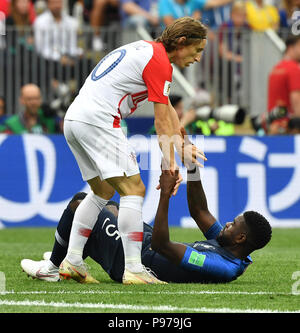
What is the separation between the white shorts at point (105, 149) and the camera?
7.00 m

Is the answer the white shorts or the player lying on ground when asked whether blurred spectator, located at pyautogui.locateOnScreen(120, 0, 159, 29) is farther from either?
the white shorts

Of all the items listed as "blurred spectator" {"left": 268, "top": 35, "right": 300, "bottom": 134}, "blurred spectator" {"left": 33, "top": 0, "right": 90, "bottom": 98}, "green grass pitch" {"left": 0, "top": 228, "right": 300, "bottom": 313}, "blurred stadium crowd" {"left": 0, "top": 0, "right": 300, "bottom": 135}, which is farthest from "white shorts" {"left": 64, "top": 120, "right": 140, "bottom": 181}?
"blurred spectator" {"left": 33, "top": 0, "right": 90, "bottom": 98}

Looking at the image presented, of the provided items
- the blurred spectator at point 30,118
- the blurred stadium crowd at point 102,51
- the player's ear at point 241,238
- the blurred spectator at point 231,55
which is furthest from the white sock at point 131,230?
the blurred spectator at point 231,55

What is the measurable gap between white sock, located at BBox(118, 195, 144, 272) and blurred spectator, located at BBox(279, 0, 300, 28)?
9.83 metres

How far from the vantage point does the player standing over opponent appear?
699 centimetres

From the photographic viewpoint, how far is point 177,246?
22.7ft

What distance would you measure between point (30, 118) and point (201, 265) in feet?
24.2

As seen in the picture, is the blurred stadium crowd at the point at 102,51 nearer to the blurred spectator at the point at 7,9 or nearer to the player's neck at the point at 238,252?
the blurred spectator at the point at 7,9

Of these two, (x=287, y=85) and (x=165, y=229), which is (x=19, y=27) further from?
(x=165, y=229)

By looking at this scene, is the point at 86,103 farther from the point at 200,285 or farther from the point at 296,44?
the point at 296,44

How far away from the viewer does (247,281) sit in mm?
7609

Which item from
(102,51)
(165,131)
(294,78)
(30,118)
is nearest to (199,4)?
Result: (102,51)

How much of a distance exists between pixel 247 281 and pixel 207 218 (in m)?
0.66
